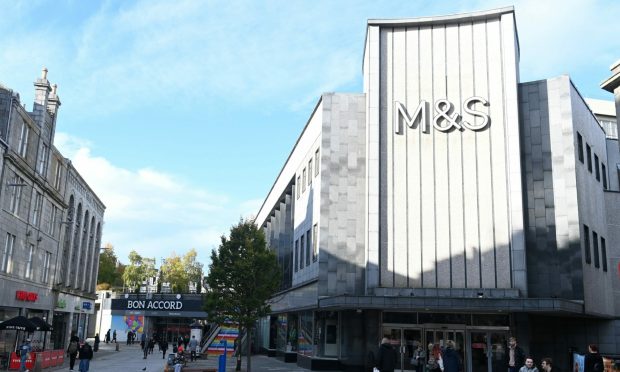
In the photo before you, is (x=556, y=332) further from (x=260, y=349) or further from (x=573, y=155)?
(x=260, y=349)

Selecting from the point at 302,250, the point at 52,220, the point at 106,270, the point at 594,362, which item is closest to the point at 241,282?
the point at 302,250

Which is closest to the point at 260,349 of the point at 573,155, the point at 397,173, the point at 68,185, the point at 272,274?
the point at 68,185

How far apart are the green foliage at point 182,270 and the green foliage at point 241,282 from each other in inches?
3180

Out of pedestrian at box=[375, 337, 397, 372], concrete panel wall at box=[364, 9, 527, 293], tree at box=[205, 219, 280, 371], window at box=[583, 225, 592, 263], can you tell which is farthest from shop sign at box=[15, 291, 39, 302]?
window at box=[583, 225, 592, 263]

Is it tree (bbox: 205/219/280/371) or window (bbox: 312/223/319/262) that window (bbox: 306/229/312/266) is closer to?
window (bbox: 312/223/319/262)

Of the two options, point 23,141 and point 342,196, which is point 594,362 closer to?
point 342,196

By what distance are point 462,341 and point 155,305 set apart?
173 feet

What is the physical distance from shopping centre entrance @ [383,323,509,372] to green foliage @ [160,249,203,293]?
83.9m

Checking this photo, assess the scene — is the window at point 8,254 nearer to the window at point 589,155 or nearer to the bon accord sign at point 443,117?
the bon accord sign at point 443,117

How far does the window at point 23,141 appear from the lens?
Result: 3491 cm

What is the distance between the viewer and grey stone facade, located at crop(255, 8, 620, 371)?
28.4 m

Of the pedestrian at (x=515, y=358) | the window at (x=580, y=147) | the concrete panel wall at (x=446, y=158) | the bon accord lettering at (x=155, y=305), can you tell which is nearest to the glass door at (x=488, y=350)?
the concrete panel wall at (x=446, y=158)

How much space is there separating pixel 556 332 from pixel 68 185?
36.9 m

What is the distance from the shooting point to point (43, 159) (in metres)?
40.0
